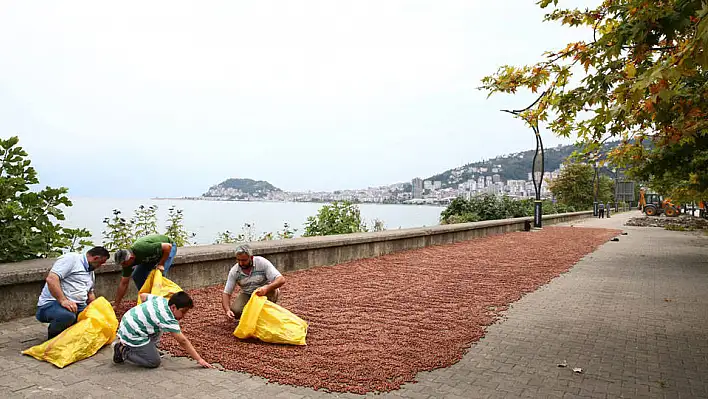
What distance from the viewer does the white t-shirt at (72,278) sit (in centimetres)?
497

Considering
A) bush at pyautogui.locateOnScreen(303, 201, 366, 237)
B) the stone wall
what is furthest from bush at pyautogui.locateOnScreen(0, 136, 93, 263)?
bush at pyautogui.locateOnScreen(303, 201, 366, 237)

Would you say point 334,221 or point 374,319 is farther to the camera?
point 334,221

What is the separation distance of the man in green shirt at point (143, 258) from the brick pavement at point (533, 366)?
1029 mm

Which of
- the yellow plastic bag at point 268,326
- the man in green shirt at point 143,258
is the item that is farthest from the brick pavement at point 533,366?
the man in green shirt at point 143,258

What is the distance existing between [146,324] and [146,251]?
1646 millimetres

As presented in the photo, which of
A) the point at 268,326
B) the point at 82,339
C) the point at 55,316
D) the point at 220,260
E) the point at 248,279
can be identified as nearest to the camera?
the point at 82,339

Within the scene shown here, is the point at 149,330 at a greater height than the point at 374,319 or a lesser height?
greater

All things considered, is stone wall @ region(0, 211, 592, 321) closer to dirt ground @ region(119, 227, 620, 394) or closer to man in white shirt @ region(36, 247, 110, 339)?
dirt ground @ region(119, 227, 620, 394)

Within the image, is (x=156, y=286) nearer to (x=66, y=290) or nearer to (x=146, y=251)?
(x=146, y=251)

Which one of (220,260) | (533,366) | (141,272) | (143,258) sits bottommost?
(533,366)

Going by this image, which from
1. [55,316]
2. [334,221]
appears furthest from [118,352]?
[334,221]

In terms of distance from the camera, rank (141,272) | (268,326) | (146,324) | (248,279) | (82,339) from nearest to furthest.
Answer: (146,324), (82,339), (268,326), (248,279), (141,272)

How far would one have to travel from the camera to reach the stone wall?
18.7 ft

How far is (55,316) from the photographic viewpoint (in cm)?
491
